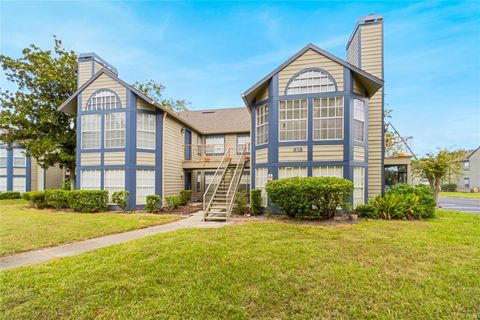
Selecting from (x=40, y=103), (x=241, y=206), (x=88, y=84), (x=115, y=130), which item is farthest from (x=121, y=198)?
(x=40, y=103)


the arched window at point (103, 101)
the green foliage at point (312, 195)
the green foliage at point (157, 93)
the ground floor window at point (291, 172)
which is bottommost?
the green foliage at point (312, 195)

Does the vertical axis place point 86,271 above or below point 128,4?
below

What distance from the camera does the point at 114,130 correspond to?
42.1 ft

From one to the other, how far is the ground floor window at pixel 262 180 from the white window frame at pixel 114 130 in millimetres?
7931

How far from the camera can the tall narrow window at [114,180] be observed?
12633 millimetres

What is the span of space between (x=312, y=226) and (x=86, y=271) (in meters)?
6.77

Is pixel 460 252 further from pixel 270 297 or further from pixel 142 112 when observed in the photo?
pixel 142 112

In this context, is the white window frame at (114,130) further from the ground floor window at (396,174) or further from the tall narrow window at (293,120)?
the ground floor window at (396,174)

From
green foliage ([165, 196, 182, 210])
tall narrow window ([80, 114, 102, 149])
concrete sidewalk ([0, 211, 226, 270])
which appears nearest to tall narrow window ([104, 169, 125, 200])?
tall narrow window ([80, 114, 102, 149])

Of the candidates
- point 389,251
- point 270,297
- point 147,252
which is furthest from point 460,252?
point 147,252

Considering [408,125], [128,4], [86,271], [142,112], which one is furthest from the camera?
[408,125]

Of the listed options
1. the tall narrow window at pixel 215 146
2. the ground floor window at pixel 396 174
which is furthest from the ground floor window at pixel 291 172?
the tall narrow window at pixel 215 146

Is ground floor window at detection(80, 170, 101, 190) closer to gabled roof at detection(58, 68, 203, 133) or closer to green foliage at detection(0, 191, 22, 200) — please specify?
gabled roof at detection(58, 68, 203, 133)

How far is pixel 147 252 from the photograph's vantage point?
515cm
